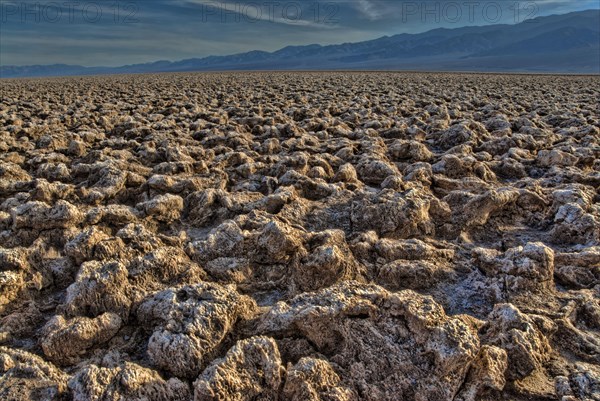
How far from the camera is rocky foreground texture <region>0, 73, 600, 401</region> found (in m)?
1.70

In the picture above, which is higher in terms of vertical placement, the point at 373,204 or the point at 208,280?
the point at 373,204

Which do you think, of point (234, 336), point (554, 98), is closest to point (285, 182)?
point (234, 336)

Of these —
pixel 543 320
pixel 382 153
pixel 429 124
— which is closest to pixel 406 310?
pixel 543 320

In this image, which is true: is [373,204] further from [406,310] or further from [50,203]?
[50,203]

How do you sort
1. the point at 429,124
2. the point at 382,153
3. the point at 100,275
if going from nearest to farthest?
the point at 100,275 → the point at 382,153 → the point at 429,124

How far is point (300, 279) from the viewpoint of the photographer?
2451mm

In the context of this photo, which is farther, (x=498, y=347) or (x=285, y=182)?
(x=285, y=182)

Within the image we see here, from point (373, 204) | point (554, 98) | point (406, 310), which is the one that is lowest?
point (406, 310)

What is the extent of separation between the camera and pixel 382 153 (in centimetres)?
509

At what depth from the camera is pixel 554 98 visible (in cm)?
1111

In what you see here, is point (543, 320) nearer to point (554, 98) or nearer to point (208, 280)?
point (208, 280)

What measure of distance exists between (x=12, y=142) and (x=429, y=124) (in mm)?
5927

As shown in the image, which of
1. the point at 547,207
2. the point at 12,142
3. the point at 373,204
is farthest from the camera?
the point at 12,142

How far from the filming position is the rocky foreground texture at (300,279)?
170 cm
